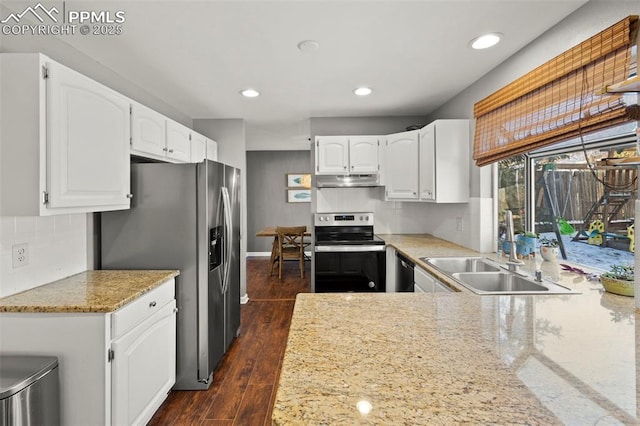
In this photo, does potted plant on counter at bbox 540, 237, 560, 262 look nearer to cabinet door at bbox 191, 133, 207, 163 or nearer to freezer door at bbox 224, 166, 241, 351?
freezer door at bbox 224, 166, 241, 351

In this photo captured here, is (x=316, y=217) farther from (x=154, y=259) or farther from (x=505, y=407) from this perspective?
(x=505, y=407)

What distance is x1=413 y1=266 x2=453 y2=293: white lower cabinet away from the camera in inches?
79.1

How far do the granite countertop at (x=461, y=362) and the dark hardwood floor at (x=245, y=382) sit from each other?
1253 mm

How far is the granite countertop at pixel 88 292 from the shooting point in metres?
1.51

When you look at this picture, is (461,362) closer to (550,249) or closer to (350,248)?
(550,249)

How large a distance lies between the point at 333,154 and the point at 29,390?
9.93 feet

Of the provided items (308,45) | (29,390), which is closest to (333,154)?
(308,45)

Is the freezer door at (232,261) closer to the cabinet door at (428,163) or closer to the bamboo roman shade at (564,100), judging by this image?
the cabinet door at (428,163)

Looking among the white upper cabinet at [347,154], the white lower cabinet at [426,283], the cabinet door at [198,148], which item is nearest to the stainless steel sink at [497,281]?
the white lower cabinet at [426,283]

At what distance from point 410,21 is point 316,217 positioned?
7.73ft

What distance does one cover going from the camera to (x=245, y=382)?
2.44 metres

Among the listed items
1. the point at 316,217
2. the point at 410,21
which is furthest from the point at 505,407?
the point at 316,217

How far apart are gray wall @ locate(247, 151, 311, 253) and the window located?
5.03m

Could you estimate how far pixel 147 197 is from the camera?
7.46ft
